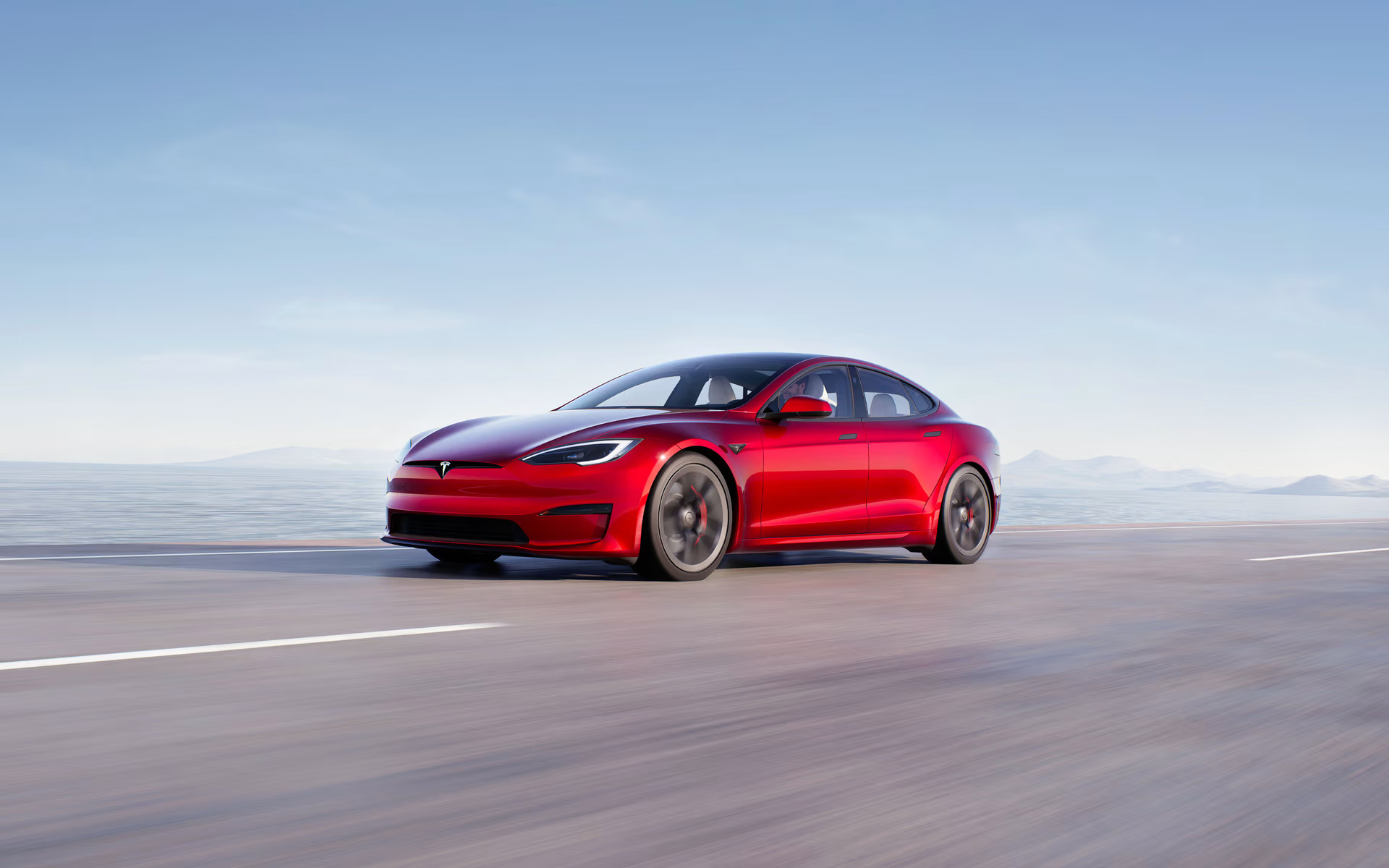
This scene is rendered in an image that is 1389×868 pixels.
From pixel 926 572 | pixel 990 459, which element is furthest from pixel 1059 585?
pixel 990 459

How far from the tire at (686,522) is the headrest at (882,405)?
5.80 ft

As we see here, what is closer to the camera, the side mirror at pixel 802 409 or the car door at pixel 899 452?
the side mirror at pixel 802 409

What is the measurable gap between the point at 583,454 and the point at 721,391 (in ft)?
4.71

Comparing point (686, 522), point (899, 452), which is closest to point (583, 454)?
point (686, 522)

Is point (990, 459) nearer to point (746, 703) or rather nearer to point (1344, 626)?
point (1344, 626)

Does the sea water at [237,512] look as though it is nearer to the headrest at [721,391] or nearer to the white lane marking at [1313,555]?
the headrest at [721,391]

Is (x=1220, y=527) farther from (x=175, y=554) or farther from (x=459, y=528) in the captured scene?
(x=175, y=554)

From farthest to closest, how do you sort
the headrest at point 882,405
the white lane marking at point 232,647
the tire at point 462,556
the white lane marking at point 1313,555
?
the white lane marking at point 1313,555 → the headrest at point 882,405 → the tire at point 462,556 → the white lane marking at point 232,647

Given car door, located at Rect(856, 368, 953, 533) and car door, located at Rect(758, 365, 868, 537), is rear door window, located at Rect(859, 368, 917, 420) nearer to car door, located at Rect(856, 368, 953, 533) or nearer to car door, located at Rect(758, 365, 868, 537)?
car door, located at Rect(856, 368, 953, 533)

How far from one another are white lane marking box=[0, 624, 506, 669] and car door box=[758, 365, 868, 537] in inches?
117

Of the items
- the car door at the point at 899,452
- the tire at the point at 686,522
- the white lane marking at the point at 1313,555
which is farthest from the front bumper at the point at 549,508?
the white lane marking at the point at 1313,555

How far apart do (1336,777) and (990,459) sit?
6851mm

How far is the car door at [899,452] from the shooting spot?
30.0 ft

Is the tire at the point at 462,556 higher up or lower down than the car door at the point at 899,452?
lower down
